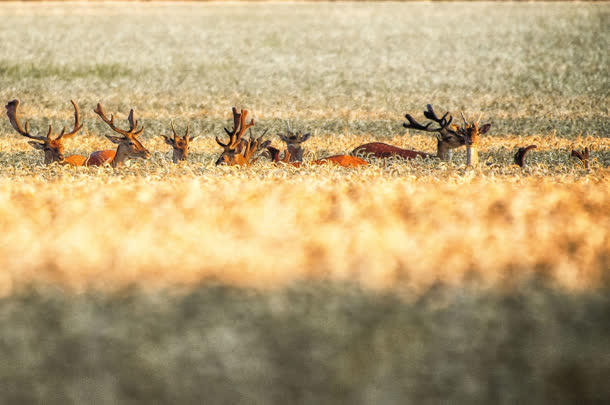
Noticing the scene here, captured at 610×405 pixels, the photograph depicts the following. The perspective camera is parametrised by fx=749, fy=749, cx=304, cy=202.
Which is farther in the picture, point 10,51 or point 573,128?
point 10,51

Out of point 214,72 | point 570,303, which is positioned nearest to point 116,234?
point 570,303

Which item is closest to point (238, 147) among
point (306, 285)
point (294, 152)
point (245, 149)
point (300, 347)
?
point (245, 149)

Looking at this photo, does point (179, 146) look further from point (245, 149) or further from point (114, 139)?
point (245, 149)

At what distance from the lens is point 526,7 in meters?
45.2

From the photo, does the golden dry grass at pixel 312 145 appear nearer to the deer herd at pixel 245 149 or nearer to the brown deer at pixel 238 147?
the brown deer at pixel 238 147

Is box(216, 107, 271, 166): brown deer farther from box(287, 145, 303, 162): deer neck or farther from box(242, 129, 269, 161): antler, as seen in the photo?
box(287, 145, 303, 162): deer neck

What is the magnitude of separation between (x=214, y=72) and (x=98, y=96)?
19.0ft

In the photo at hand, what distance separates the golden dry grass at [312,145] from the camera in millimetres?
5777

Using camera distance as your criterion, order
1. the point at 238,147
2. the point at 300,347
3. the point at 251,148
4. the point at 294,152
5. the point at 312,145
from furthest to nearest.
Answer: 1. the point at 312,145
2. the point at 294,152
3. the point at 251,148
4. the point at 238,147
5. the point at 300,347

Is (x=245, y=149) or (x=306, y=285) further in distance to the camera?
(x=245, y=149)

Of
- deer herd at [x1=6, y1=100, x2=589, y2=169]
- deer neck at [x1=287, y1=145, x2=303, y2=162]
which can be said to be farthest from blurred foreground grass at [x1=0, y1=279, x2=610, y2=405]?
deer neck at [x1=287, y1=145, x2=303, y2=162]

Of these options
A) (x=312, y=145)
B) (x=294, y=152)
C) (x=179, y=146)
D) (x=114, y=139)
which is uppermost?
(x=114, y=139)

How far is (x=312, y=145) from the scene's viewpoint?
16.7 metres

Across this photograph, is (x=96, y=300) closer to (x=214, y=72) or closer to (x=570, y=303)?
(x=570, y=303)
